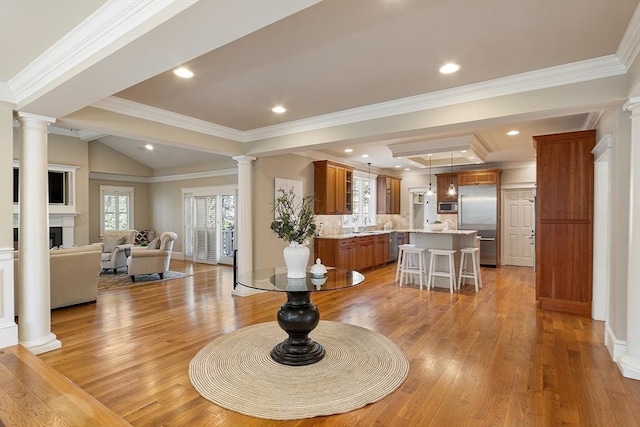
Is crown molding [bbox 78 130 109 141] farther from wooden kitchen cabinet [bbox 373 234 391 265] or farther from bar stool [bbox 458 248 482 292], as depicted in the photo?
bar stool [bbox 458 248 482 292]

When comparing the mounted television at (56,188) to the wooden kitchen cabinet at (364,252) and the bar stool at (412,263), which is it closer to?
the wooden kitchen cabinet at (364,252)

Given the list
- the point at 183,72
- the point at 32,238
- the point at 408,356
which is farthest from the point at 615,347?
the point at 32,238

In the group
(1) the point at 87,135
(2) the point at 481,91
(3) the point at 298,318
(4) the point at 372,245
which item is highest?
(1) the point at 87,135

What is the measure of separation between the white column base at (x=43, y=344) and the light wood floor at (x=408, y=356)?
88 mm

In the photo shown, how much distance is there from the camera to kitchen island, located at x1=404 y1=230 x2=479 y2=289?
622 cm

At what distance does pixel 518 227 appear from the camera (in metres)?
8.80

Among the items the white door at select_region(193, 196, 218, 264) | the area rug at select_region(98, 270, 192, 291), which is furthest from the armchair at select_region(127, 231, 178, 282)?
the white door at select_region(193, 196, 218, 264)

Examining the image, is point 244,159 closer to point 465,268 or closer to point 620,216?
point 465,268

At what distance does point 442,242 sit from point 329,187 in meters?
2.49

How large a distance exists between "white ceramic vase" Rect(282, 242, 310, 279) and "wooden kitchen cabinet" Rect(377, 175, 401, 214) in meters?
6.75

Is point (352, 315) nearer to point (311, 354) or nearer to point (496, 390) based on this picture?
point (311, 354)

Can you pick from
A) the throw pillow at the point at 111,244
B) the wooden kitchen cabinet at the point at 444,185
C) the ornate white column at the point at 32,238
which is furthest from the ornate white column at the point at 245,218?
the wooden kitchen cabinet at the point at 444,185

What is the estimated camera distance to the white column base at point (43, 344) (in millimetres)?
3289

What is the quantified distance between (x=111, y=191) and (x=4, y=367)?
341 inches
